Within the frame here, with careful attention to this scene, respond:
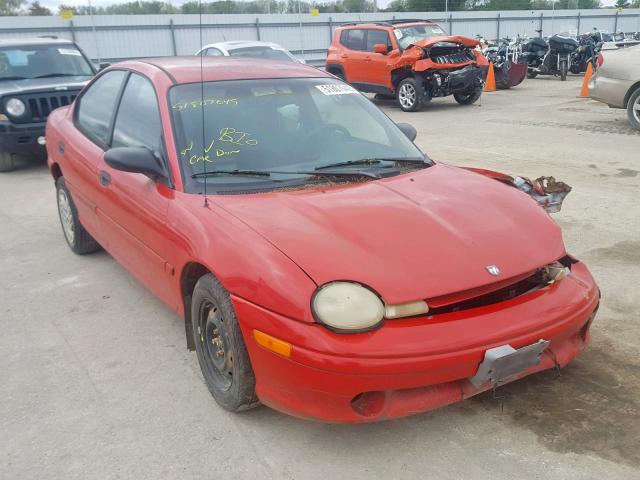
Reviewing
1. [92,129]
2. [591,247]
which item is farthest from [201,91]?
[591,247]

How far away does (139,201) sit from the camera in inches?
143

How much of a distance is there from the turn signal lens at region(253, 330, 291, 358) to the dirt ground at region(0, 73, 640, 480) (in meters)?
0.51

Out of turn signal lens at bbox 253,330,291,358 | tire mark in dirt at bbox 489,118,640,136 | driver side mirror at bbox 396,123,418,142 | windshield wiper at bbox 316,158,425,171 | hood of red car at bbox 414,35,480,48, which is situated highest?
hood of red car at bbox 414,35,480,48

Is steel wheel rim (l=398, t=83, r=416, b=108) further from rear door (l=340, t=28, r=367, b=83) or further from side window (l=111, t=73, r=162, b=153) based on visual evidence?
side window (l=111, t=73, r=162, b=153)

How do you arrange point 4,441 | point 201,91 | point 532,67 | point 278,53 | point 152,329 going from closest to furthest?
point 4,441 → point 201,91 → point 152,329 → point 278,53 → point 532,67

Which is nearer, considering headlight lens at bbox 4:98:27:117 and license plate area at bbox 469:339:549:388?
license plate area at bbox 469:339:549:388

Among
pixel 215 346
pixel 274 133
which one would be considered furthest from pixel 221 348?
pixel 274 133

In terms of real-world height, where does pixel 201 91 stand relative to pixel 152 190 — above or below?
above

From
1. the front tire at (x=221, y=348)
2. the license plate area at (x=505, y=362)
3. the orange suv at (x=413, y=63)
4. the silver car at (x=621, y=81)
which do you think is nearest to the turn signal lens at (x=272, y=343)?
the front tire at (x=221, y=348)

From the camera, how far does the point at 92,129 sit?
462 cm

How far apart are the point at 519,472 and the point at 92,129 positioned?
12.0ft

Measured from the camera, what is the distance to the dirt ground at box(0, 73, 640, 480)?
263 cm

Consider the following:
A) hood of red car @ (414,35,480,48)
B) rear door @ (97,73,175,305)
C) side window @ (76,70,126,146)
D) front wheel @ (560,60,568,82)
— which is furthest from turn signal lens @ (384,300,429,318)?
front wheel @ (560,60,568,82)

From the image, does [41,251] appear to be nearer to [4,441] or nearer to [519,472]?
[4,441]
